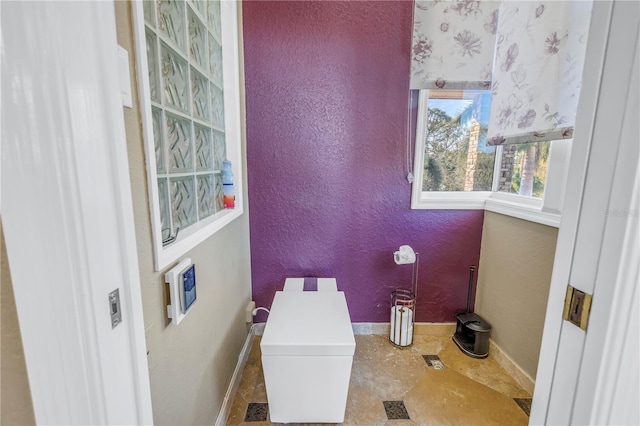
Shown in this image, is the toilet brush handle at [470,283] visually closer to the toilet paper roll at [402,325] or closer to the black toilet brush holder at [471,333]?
the black toilet brush holder at [471,333]

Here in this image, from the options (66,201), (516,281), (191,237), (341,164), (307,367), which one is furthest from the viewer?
(341,164)

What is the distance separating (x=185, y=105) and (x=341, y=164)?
1.01 meters

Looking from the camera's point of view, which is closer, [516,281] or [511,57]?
[511,57]

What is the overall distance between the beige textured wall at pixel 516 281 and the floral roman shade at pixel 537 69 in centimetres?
51

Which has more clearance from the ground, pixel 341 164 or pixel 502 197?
pixel 341 164

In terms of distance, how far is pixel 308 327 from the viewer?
1259mm

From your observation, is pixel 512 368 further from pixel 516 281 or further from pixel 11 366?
pixel 11 366

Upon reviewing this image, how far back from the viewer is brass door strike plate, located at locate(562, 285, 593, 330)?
0.45 metres

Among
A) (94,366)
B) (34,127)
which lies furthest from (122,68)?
(94,366)

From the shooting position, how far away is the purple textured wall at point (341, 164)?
1.67 metres

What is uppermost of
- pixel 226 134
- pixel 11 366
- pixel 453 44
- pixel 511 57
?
pixel 453 44

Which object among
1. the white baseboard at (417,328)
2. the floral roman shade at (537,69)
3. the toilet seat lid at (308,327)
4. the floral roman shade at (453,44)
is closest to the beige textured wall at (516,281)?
the white baseboard at (417,328)

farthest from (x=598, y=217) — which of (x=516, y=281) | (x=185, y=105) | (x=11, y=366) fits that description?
(x=516, y=281)

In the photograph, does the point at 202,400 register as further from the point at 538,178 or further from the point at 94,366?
the point at 538,178
